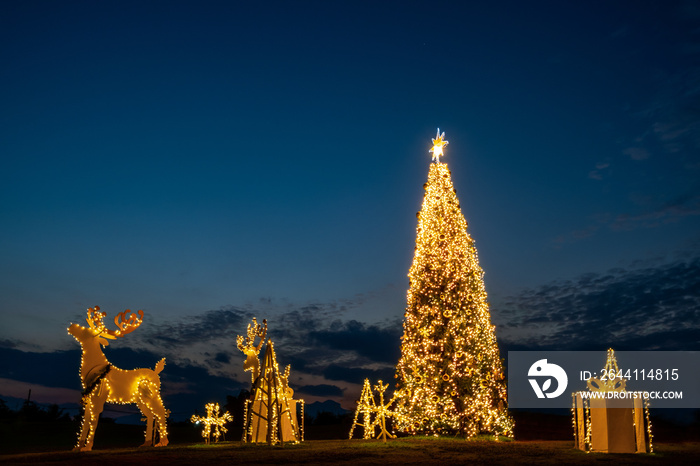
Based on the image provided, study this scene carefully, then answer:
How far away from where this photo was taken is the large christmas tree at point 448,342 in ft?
53.5

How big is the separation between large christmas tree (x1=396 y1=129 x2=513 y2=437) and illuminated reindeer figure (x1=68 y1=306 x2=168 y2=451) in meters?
7.42

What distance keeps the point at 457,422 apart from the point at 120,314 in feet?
32.7

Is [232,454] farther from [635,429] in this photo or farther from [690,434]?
[690,434]

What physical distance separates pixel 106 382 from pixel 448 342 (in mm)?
9618

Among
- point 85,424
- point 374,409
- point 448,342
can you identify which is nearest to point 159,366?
point 85,424

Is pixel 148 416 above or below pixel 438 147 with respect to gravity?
below

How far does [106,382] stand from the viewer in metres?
12.3

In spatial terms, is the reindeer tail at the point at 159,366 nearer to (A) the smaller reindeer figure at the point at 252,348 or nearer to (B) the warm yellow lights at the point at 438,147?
(A) the smaller reindeer figure at the point at 252,348

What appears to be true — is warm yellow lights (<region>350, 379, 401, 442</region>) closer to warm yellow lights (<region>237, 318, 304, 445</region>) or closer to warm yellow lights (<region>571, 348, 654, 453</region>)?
warm yellow lights (<region>237, 318, 304, 445</region>)

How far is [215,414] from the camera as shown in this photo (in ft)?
49.7

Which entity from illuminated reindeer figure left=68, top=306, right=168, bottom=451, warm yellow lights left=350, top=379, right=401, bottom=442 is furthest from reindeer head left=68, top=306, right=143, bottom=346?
warm yellow lights left=350, top=379, right=401, bottom=442

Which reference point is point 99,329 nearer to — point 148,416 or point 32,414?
point 148,416

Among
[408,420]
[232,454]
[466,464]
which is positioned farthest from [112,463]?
[408,420]

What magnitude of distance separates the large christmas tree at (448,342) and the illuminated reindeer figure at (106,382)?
7.42 m
